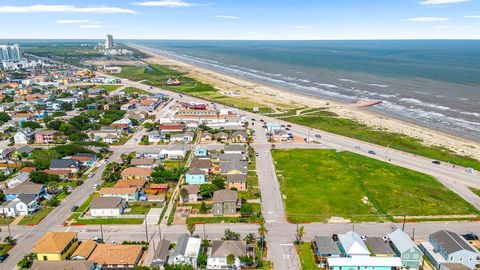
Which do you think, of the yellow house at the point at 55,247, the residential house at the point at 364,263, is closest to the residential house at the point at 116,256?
the yellow house at the point at 55,247

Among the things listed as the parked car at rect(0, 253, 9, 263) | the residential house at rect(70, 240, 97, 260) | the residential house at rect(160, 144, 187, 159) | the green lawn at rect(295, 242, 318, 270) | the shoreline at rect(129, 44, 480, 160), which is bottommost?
the parked car at rect(0, 253, 9, 263)

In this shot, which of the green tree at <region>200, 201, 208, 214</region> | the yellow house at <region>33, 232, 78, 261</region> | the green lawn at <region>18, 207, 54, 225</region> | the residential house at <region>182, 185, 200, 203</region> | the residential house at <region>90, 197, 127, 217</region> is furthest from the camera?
the residential house at <region>182, 185, 200, 203</region>

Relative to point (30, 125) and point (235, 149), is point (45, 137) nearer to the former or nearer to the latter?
point (30, 125)

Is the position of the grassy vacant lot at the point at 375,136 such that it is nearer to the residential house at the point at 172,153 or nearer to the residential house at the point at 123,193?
the residential house at the point at 172,153

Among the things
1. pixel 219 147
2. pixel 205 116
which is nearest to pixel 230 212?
pixel 219 147

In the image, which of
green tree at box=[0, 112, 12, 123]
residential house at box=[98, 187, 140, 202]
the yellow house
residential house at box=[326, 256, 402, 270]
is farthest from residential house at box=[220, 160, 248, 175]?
green tree at box=[0, 112, 12, 123]

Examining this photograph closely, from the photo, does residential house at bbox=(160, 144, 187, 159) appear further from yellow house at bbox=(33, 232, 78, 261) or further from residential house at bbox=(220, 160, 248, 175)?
yellow house at bbox=(33, 232, 78, 261)

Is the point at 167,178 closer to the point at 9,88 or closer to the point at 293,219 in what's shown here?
the point at 293,219
